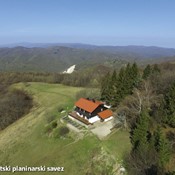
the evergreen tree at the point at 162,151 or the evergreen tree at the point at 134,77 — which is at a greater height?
the evergreen tree at the point at 134,77

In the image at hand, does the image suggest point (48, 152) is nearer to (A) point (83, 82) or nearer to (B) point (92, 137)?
(B) point (92, 137)

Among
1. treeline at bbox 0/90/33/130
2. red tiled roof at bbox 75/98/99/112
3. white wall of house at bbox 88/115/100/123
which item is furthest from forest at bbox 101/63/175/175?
treeline at bbox 0/90/33/130

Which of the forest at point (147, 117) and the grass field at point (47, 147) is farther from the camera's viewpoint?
the grass field at point (47, 147)

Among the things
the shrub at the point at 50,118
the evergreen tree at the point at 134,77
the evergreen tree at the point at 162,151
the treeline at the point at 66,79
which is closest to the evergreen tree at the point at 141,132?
the evergreen tree at the point at 162,151

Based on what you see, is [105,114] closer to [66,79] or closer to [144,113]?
[144,113]

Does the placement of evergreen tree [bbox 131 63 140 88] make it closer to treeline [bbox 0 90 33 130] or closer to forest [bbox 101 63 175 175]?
forest [bbox 101 63 175 175]

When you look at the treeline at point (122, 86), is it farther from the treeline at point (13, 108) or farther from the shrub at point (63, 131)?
the treeline at point (13, 108)

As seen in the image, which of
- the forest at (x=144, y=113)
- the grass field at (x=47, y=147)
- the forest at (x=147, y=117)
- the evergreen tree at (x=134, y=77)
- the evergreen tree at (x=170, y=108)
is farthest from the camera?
the evergreen tree at (x=134, y=77)

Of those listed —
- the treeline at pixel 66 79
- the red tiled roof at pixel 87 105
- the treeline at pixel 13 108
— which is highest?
the red tiled roof at pixel 87 105

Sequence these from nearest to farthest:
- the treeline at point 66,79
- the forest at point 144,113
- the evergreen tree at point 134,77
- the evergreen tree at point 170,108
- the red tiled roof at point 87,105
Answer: the forest at point 144,113, the evergreen tree at point 170,108, the red tiled roof at point 87,105, the evergreen tree at point 134,77, the treeline at point 66,79
